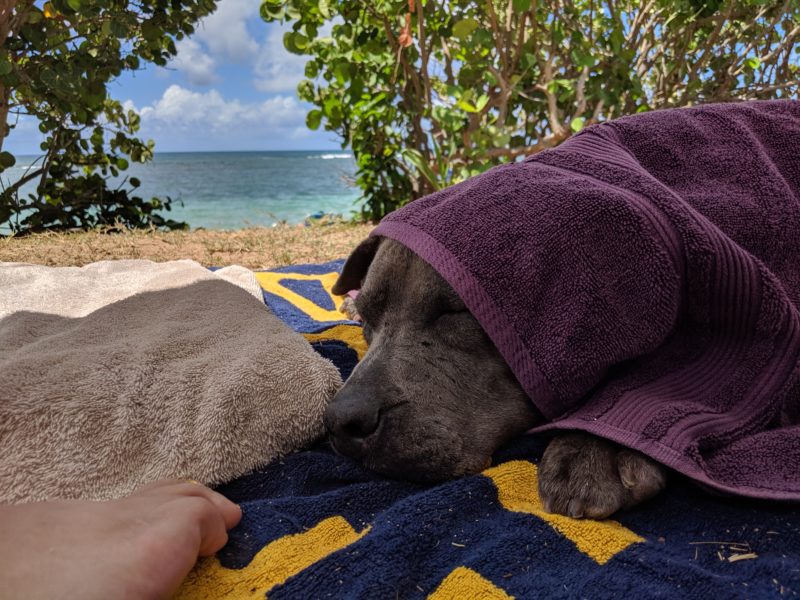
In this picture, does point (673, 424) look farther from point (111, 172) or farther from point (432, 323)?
point (111, 172)

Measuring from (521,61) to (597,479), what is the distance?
399 cm

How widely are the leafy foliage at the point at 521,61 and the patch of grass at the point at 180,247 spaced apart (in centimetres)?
125

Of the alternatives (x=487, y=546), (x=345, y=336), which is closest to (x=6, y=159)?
(x=345, y=336)

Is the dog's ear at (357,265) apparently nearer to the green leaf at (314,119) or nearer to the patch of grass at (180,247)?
the patch of grass at (180,247)

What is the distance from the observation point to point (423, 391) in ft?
5.45

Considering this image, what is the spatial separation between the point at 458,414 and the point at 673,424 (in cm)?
53

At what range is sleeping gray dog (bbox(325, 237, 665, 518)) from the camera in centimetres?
142

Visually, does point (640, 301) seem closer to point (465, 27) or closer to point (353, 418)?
point (353, 418)

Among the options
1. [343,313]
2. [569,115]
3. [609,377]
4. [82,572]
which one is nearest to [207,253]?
[343,313]

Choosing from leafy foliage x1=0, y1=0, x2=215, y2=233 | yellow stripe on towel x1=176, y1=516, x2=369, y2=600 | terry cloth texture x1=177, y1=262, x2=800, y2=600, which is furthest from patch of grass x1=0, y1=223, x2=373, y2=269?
yellow stripe on towel x1=176, y1=516, x2=369, y2=600

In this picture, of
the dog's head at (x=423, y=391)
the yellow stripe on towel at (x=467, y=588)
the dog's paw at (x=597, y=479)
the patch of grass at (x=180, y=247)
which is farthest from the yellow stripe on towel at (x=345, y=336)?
the patch of grass at (x=180, y=247)

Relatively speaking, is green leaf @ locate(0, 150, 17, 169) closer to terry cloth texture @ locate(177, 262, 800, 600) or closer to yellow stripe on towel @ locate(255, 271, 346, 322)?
yellow stripe on towel @ locate(255, 271, 346, 322)

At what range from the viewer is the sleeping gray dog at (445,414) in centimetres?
142

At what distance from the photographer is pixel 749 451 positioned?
1.45m
